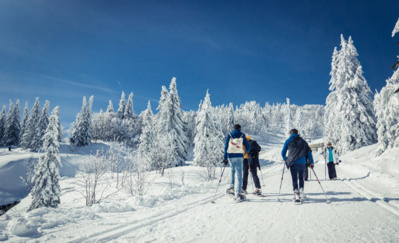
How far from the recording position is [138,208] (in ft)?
17.5

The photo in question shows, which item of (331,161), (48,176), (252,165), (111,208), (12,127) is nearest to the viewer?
(111,208)

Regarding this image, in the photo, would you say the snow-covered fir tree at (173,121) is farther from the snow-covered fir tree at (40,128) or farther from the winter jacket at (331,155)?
the snow-covered fir tree at (40,128)

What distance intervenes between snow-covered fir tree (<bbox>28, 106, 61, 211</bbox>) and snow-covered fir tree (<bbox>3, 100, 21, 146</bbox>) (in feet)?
176

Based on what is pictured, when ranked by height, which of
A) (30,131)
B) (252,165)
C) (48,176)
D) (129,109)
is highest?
(129,109)

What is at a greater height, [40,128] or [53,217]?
[40,128]

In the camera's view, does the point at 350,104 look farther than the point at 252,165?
Yes

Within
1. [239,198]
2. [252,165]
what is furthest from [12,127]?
[239,198]

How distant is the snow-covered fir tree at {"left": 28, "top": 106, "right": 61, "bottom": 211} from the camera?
1559 cm

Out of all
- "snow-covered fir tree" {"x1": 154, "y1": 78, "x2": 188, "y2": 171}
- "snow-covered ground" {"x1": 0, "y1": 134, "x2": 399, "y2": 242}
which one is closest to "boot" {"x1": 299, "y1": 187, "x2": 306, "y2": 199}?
"snow-covered ground" {"x1": 0, "y1": 134, "x2": 399, "y2": 242}

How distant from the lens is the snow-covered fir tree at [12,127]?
53.9 meters

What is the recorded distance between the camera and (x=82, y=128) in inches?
2149

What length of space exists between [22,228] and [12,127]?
70550mm

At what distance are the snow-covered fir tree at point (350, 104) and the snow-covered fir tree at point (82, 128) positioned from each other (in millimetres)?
57214

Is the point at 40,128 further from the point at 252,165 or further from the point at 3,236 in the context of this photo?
the point at 252,165
